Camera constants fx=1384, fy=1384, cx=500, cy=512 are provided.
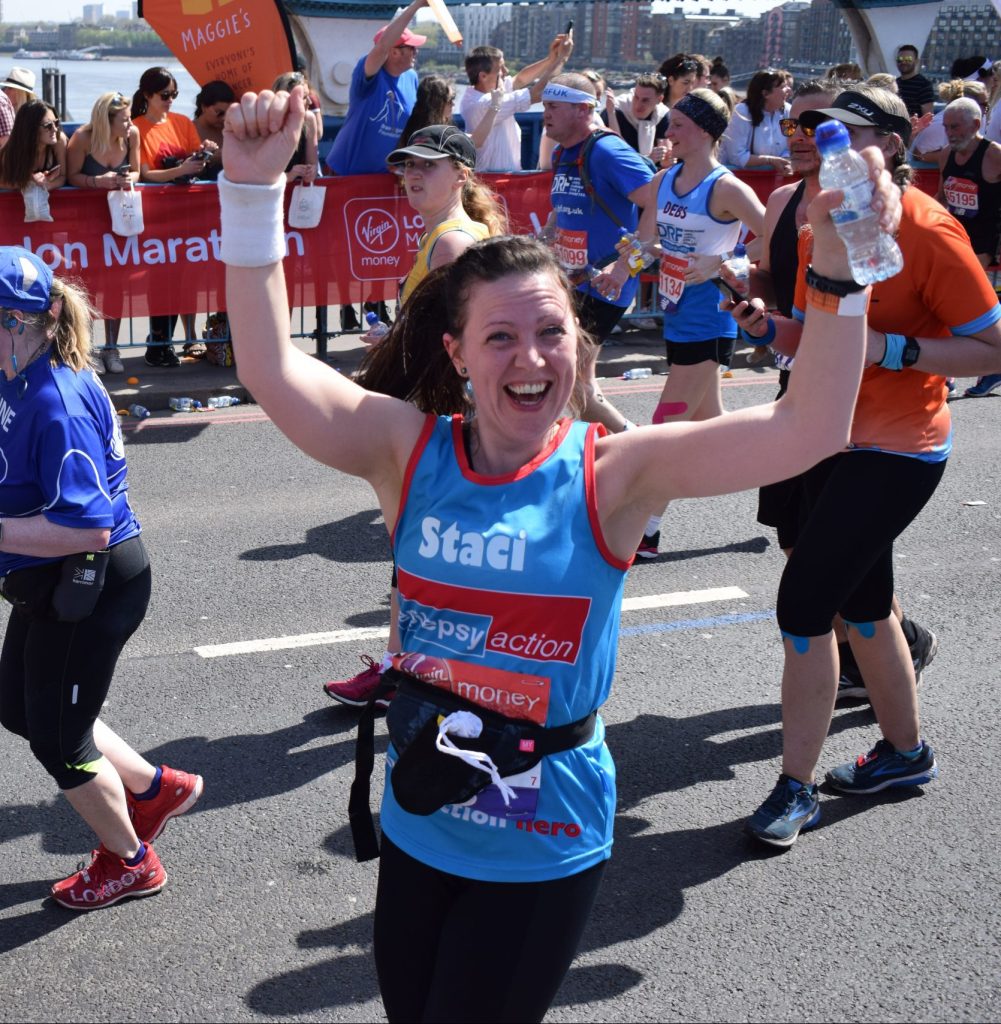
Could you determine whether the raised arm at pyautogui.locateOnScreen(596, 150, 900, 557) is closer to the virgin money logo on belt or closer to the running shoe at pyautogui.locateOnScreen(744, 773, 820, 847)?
the virgin money logo on belt

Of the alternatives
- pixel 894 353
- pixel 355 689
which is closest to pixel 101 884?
pixel 355 689

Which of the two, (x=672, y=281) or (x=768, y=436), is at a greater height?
(x=768, y=436)

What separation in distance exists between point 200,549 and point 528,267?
475cm

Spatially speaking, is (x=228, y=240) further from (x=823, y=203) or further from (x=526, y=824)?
(x=526, y=824)

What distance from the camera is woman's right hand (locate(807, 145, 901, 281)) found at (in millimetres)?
2189

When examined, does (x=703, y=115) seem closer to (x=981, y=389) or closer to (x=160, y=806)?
(x=160, y=806)

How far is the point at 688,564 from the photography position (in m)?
7.07

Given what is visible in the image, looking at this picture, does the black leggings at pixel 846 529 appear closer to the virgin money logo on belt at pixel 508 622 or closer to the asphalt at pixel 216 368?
the virgin money logo on belt at pixel 508 622

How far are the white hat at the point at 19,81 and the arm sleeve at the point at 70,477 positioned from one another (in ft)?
24.9

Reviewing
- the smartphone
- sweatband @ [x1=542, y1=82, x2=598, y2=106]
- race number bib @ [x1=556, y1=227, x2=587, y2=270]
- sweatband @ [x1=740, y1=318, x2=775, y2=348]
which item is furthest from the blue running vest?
sweatband @ [x1=542, y1=82, x2=598, y2=106]

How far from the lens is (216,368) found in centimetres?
1091

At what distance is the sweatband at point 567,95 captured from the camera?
7.68 m

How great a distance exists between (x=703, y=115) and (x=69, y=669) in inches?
176

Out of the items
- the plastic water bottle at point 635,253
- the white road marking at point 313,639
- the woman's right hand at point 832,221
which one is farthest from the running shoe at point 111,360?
the woman's right hand at point 832,221
